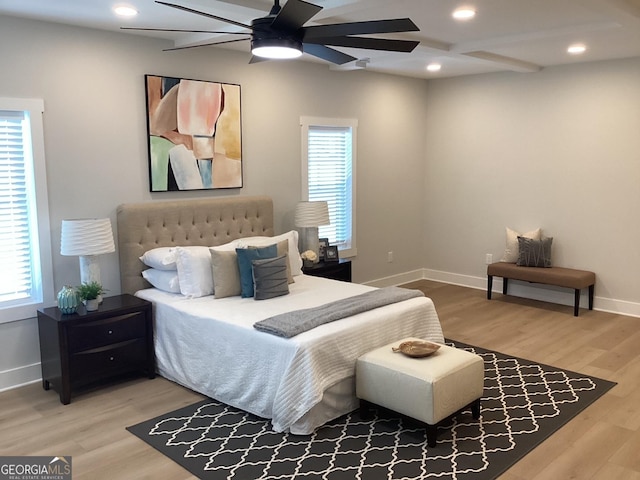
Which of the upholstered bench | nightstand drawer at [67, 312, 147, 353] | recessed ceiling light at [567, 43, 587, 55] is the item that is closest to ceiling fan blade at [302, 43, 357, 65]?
Answer: nightstand drawer at [67, 312, 147, 353]

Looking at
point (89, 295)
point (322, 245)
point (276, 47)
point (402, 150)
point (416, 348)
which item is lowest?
point (416, 348)

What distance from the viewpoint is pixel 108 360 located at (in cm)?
399

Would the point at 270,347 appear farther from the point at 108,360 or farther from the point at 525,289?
the point at 525,289

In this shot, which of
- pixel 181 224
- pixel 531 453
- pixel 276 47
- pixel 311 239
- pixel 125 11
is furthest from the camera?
pixel 311 239

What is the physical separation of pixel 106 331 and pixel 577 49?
4.68 metres

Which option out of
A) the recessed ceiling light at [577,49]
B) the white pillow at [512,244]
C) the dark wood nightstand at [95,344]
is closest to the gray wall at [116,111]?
the dark wood nightstand at [95,344]

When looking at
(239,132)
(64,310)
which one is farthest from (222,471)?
(239,132)

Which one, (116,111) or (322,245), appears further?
(322,245)

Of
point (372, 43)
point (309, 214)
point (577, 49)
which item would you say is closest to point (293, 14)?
point (372, 43)

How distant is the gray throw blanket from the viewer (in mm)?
3500

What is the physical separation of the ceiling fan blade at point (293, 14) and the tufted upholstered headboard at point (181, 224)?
2402 mm

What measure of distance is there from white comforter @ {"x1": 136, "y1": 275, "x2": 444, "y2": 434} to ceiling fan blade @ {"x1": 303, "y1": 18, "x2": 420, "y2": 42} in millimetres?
1706

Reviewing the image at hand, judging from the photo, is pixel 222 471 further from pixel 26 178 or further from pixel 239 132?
pixel 239 132

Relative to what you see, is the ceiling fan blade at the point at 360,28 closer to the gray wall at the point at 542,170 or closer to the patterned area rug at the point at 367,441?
the patterned area rug at the point at 367,441
